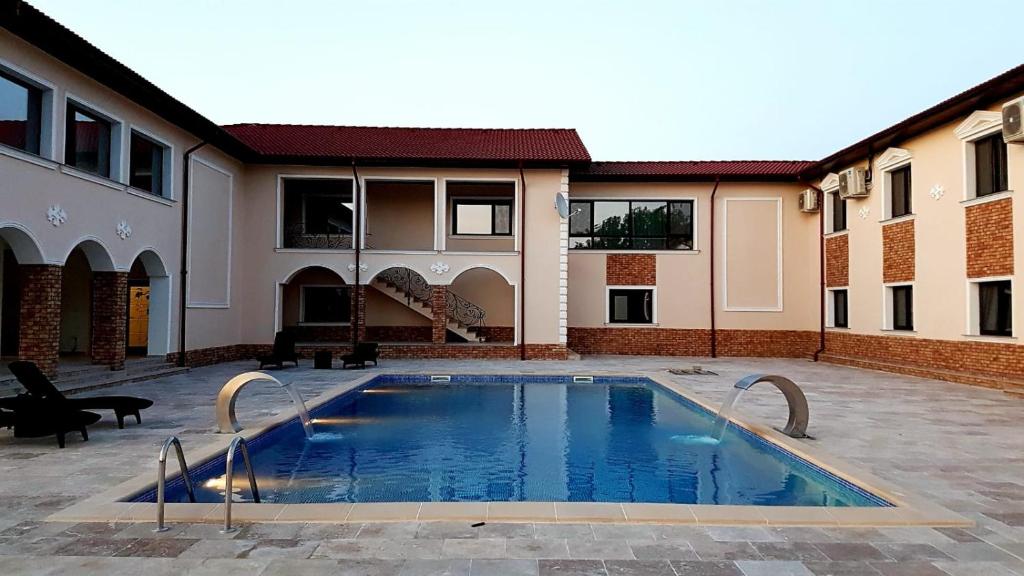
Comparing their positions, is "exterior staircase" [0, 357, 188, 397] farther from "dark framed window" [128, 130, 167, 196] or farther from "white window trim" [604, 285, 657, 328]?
"white window trim" [604, 285, 657, 328]

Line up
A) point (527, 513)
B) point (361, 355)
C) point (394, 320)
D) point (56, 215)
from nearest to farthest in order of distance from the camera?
point (527, 513) → point (56, 215) → point (361, 355) → point (394, 320)

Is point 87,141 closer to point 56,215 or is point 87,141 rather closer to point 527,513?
point 56,215

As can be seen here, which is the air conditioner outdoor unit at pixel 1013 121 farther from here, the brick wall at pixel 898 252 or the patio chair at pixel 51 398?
the patio chair at pixel 51 398

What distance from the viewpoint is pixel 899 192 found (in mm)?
15352

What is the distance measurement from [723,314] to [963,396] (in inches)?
347

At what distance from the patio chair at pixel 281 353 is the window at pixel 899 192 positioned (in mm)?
15249

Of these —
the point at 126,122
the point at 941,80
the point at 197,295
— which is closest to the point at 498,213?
the point at 197,295

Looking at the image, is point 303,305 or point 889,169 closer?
point 889,169

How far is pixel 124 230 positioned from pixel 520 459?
9837 millimetres

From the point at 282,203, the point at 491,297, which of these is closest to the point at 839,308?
the point at 491,297

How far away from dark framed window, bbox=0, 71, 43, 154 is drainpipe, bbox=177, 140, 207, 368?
3.91 m

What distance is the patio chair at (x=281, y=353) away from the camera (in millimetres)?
14617

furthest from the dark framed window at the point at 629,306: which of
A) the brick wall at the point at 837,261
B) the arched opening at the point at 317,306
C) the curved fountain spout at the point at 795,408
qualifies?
the curved fountain spout at the point at 795,408

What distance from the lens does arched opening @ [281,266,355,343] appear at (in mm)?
19969
